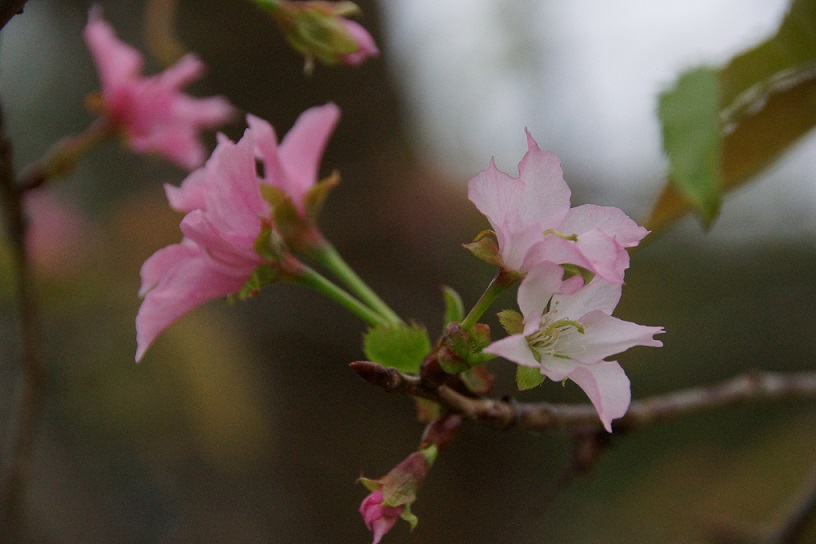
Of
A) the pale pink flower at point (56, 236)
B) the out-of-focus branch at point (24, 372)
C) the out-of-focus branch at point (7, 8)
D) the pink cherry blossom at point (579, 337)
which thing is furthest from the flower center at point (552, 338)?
the pale pink flower at point (56, 236)

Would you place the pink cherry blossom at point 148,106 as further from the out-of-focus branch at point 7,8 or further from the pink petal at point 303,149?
the out-of-focus branch at point 7,8

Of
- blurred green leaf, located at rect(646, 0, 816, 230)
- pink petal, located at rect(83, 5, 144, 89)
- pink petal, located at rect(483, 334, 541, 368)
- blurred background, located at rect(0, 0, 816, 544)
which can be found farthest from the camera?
blurred background, located at rect(0, 0, 816, 544)

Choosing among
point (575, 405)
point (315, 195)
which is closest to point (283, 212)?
point (315, 195)

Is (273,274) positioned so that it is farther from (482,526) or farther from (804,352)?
(804,352)

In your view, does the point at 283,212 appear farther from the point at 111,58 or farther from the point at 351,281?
the point at 111,58

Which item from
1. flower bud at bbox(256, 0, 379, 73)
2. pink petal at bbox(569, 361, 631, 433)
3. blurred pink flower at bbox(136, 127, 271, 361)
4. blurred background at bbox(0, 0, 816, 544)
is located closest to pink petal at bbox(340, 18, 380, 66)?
flower bud at bbox(256, 0, 379, 73)

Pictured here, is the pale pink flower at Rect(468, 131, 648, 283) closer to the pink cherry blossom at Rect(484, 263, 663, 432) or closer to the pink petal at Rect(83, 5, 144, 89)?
the pink cherry blossom at Rect(484, 263, 663, 432)
